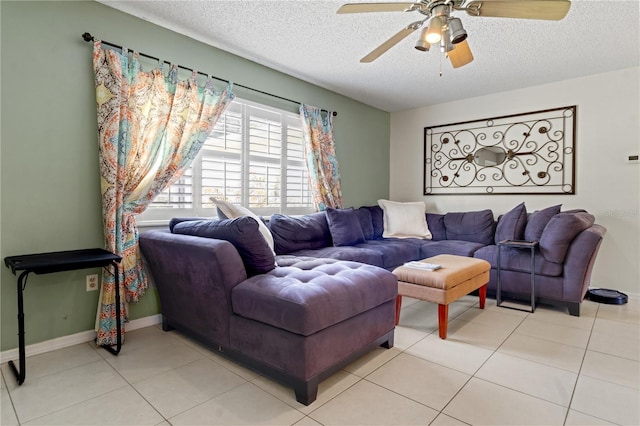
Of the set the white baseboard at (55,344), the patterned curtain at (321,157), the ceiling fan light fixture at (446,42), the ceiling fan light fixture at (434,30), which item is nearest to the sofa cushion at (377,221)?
the patterned curtain at (321,157)

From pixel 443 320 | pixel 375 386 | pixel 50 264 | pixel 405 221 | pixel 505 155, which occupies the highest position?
pixel 505 155

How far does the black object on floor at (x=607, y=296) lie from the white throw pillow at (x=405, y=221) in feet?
5.69

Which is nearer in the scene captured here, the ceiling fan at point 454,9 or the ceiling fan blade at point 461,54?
the ceiling fan at point 454,9

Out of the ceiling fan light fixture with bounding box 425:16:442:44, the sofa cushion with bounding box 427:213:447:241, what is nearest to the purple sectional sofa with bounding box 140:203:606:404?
the sofa cushion with bounding box 427:213:447:241

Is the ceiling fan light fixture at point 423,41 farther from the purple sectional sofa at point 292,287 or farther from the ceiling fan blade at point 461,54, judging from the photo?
the purple sectional sofa at point 292,287

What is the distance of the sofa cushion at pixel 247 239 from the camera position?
2053 millimetres

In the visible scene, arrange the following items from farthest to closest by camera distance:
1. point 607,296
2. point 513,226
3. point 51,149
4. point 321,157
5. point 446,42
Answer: point 321,157 < point 513,226 < point 607,296 < point 51,149 < point 446,42

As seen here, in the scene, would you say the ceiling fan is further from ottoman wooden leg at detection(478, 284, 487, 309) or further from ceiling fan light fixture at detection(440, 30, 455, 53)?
ottoman wooden leg at detection(478, 284, 487, 309)

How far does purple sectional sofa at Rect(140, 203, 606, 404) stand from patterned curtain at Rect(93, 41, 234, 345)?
0.65 ft

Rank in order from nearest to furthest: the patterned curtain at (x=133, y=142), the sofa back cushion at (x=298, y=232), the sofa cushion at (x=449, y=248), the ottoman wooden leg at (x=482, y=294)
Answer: the patterned curtain at (x=133, y=142) < the ottoman wooden leg at (x=482, y=294) < the sofa back cushion at (x=298, y=232) < the sofa cushion at (x=449, y=248)

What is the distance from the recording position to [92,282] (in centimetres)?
243

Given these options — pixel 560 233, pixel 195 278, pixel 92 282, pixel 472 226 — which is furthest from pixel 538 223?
pixel 92 282

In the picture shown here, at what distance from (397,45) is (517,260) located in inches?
92.0

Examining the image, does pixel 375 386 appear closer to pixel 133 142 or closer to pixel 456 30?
pixel 456 30
